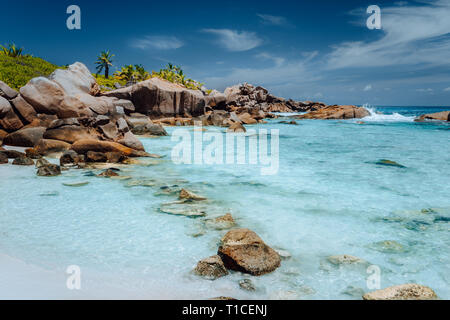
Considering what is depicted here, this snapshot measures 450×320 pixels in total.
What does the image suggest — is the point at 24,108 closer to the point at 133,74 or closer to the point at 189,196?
the point at 189,196

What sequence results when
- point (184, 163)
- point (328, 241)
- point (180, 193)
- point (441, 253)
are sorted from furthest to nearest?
point (184, 163) → point (180, 193) → point (328, 241) → point (441, 253)

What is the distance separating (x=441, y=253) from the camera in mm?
3730

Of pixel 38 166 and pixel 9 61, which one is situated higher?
pixel 9 61

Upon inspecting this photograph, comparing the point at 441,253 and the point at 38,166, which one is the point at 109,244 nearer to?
the point at 441,253

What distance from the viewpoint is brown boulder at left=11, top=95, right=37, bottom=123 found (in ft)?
38.2

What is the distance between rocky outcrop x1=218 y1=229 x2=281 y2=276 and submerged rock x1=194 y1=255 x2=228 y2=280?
0.11 m

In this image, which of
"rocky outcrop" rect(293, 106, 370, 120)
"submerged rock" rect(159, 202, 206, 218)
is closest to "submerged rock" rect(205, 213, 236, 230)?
"submerged rock" rect(159, 202, 206, 218)

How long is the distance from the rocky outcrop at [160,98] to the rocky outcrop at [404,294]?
2333 cm

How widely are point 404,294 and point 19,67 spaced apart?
39080mm

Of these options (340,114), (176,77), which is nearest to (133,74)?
(176,77)

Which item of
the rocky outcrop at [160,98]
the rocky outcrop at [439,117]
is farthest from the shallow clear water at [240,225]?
the rocky outcrop at [439,117]
